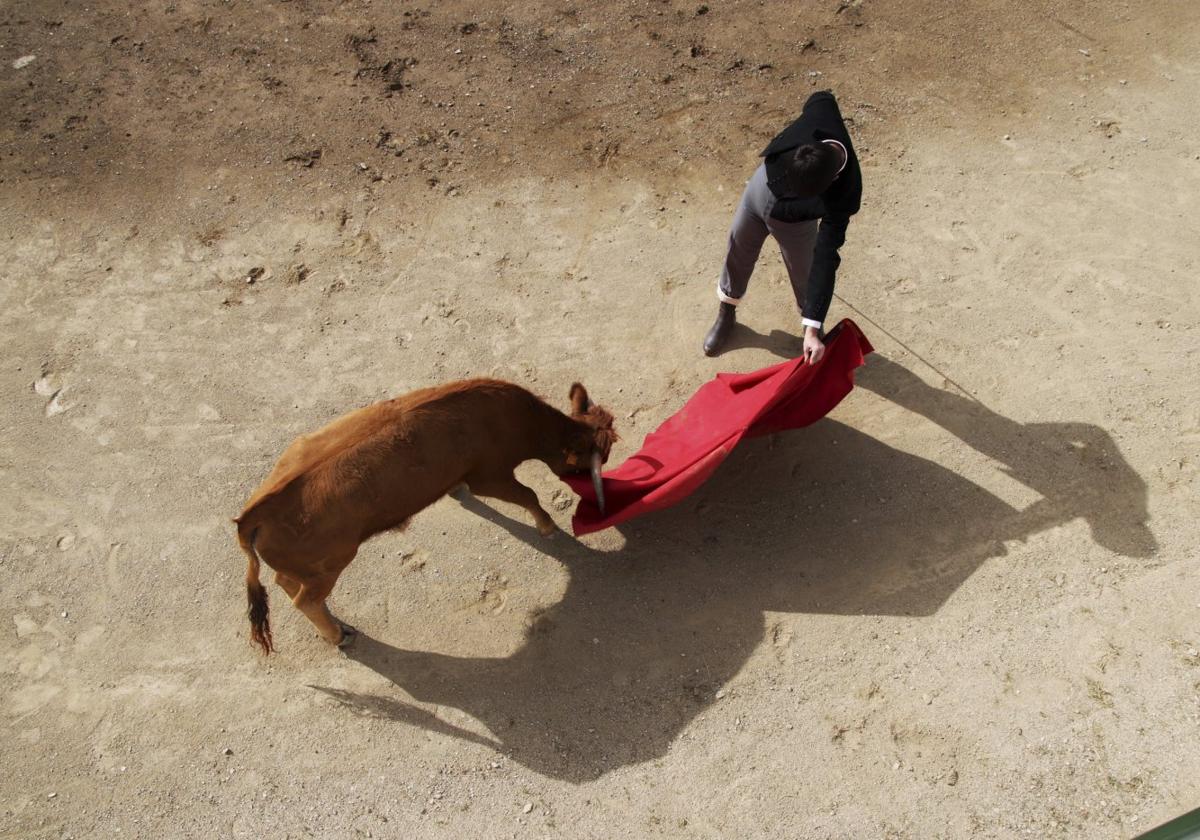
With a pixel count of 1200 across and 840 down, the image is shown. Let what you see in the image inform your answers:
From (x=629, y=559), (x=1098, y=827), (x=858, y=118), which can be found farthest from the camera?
(x=858, y=118)

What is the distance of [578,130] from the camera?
24.8ft

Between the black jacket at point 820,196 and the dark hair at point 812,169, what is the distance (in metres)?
0.14

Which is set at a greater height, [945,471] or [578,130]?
[578,130]

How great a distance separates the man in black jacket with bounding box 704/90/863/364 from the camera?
4.42 meters

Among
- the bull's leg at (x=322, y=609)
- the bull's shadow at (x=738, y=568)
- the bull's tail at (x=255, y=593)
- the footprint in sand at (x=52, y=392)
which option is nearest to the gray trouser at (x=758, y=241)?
the bull's shadow at (x=738, y=568)

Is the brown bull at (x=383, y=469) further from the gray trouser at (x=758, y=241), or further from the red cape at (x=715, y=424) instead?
the gray trouser at (x=758, y=241)

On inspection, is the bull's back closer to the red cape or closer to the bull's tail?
the bull's tail

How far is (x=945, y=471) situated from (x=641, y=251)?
2723 mm

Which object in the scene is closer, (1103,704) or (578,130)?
(1103,704)

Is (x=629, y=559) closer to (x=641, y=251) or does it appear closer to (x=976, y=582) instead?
(x=976, y=582)

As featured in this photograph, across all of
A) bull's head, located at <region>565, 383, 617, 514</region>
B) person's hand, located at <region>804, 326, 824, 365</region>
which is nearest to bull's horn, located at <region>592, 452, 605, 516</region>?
bull's head, located at <region>565, 383, 617, 514</region>

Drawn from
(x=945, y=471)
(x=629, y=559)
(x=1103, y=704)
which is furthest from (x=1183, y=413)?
(x=629, y=559)

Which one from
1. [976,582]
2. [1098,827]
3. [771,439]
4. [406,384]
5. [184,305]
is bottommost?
[1098,827]

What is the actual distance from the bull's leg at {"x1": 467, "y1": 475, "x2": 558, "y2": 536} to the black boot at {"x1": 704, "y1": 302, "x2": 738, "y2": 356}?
65.6 inches
